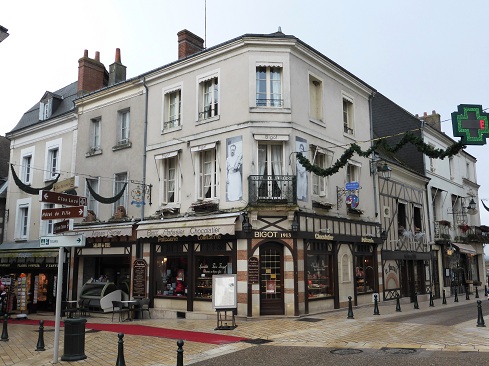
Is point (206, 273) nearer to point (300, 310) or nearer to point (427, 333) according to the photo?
point (300, 310)

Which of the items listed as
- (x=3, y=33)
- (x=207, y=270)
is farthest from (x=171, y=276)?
(x=3, y=33)

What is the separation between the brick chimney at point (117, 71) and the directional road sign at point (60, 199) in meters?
12.5

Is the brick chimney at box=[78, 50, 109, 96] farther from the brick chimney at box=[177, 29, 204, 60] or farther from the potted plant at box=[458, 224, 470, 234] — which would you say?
the potted plant at box=[458, 224, 470, 234]

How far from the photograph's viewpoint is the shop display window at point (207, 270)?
14.6 m

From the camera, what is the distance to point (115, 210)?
18250mm

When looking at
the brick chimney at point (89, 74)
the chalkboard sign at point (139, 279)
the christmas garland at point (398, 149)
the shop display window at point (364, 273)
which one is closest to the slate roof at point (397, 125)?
the shop display window at point (364, 273)

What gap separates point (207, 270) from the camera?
15.0 metres

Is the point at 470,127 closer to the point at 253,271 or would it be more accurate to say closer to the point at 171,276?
the point at 253,271

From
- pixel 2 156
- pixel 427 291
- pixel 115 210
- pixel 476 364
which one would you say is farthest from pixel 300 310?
pixel 2 156

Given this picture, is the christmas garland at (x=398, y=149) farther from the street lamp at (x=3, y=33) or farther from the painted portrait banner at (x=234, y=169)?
the street lamp at (x=3, y=33)

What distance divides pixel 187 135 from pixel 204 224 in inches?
140

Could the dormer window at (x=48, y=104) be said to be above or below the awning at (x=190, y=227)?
above

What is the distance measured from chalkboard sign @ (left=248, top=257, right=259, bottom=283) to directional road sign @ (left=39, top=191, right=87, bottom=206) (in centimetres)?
583

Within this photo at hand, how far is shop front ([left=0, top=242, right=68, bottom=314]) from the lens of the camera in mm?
19062
